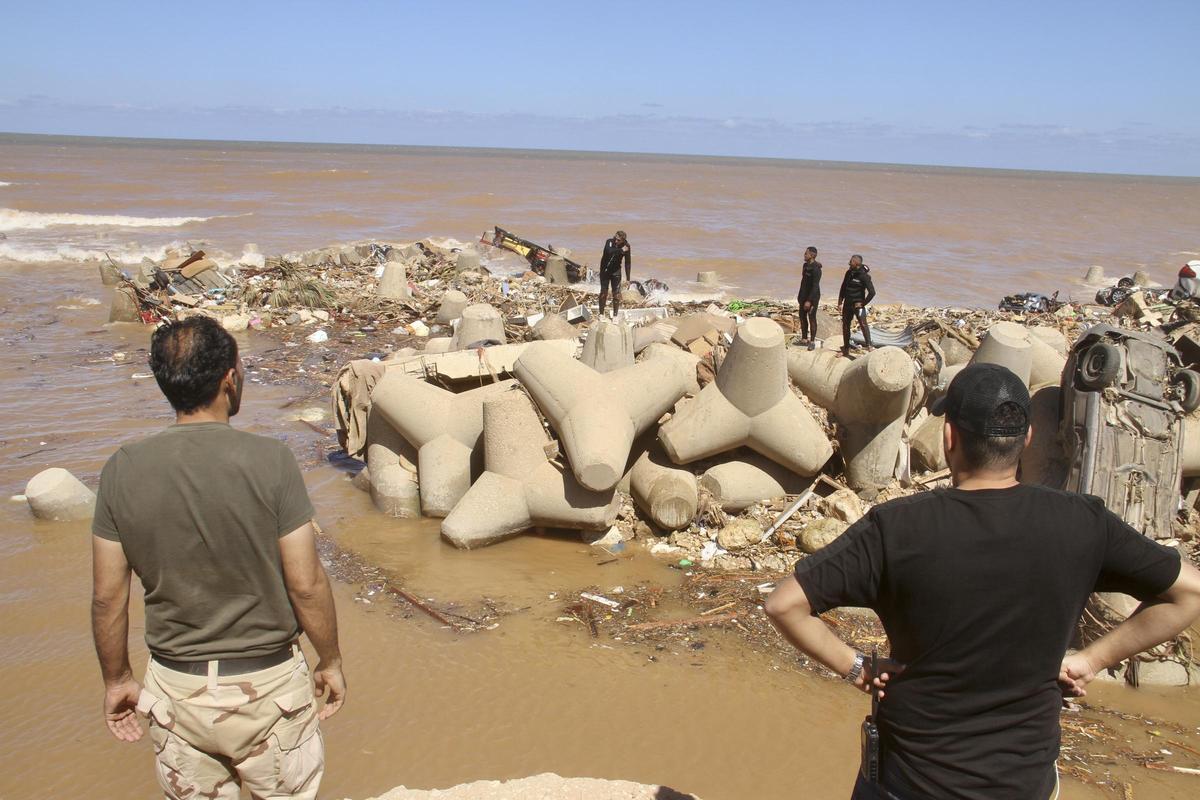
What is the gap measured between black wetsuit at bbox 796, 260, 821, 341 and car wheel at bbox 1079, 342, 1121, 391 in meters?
5.95

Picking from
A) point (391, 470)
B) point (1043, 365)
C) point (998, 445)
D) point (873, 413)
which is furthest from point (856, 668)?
point (1043, 365)

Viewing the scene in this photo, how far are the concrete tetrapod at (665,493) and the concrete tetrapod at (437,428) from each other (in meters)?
1.26

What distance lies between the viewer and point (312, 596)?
2367mm

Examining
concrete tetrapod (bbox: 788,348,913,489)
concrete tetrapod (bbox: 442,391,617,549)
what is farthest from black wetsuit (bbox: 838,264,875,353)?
concrete tetrapod (bbox: 442,391,617,549)

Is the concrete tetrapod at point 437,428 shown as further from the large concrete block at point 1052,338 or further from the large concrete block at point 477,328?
the large concrete block at point 1052,338

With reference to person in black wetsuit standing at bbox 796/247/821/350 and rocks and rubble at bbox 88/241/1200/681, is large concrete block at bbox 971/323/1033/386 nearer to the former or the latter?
rocks and rubble at bbox 88/241/1200/681

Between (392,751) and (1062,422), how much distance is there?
4.43 metres

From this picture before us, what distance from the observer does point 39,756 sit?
399 centimetres

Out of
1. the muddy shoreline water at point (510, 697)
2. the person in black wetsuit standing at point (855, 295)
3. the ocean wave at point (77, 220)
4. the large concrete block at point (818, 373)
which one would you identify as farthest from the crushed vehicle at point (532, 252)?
the ocean wave at point (77, 220)

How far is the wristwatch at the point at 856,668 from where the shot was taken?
6.78 ft

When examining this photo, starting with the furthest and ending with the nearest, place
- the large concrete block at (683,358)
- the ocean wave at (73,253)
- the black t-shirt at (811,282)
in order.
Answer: the ocean wave at (73,253)
the black t-shirt at (811,282)
the large concrete block at (683,358)

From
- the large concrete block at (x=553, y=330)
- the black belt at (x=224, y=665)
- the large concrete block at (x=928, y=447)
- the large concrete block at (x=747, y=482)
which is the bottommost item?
A: the large concrete block at (x=747, y=482)

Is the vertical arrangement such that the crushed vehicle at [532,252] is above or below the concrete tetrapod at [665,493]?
above

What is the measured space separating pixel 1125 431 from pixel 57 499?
7.31 m
